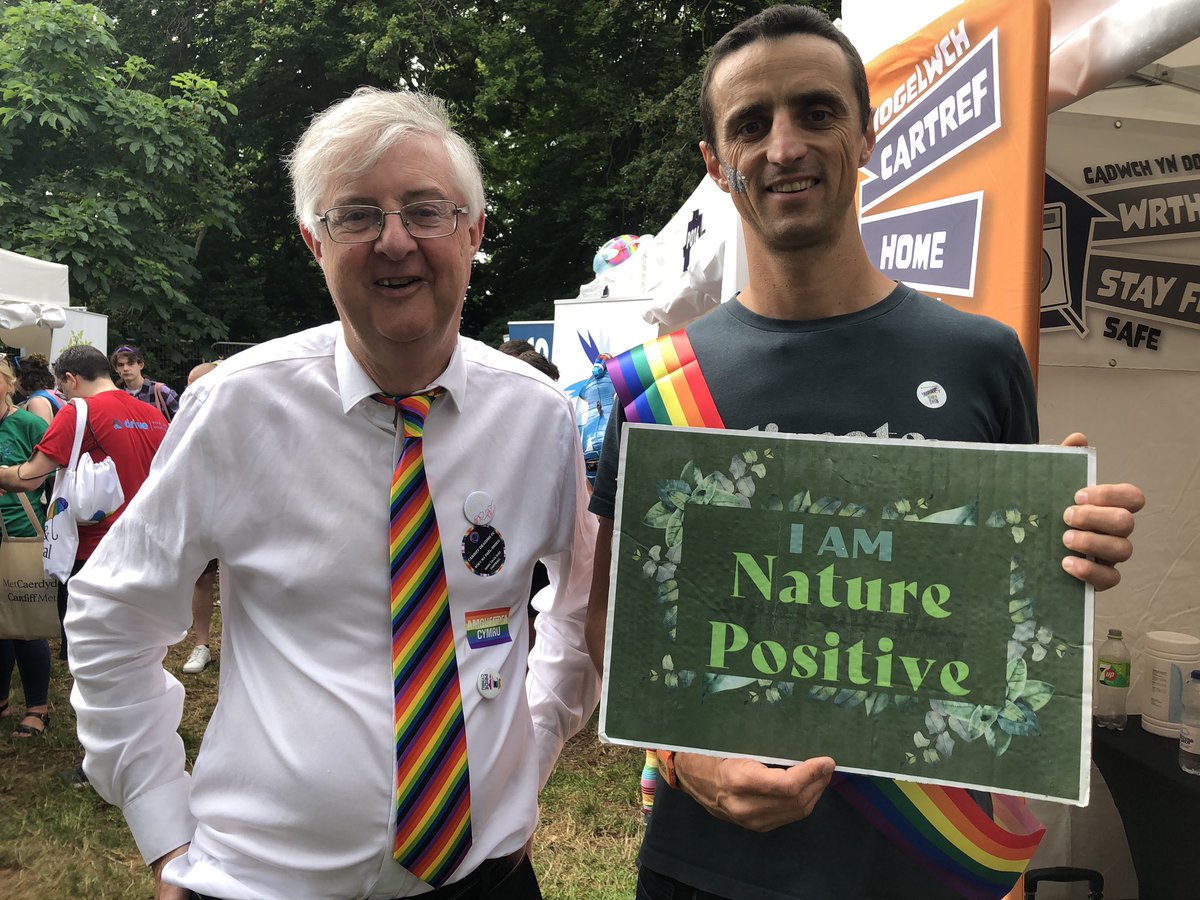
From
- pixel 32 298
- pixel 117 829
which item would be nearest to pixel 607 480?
pixel 117 829

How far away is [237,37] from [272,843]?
74.2ft

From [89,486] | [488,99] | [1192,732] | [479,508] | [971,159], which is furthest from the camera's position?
[488,99]

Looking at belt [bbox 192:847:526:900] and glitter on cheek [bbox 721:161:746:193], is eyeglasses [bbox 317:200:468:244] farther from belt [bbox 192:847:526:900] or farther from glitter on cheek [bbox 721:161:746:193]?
belt [bbox 192:847:526:900]

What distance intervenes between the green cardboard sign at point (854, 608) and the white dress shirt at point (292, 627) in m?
0.39

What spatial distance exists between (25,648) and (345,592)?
459cm

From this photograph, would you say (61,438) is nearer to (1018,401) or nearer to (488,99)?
(1018,401)

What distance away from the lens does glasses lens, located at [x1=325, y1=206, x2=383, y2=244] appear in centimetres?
149

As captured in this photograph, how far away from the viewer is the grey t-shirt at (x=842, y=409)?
4.35 ft

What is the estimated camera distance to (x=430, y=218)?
1527mm

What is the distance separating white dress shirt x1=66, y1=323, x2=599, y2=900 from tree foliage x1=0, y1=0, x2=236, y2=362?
43.9ft

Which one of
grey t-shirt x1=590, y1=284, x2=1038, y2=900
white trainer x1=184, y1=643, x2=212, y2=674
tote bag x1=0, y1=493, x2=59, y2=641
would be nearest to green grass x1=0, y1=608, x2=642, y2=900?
tote bag x1=0, y1=493, x2=59, y2=641

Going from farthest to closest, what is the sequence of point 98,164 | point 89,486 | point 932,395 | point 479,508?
point 98,164 → point 89,486 → point 479,508 → point 932,395

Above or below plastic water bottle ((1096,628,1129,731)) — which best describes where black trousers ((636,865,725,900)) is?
above

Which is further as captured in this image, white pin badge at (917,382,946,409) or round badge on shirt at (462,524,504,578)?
round badge on shirt at (462,524,504,578)
